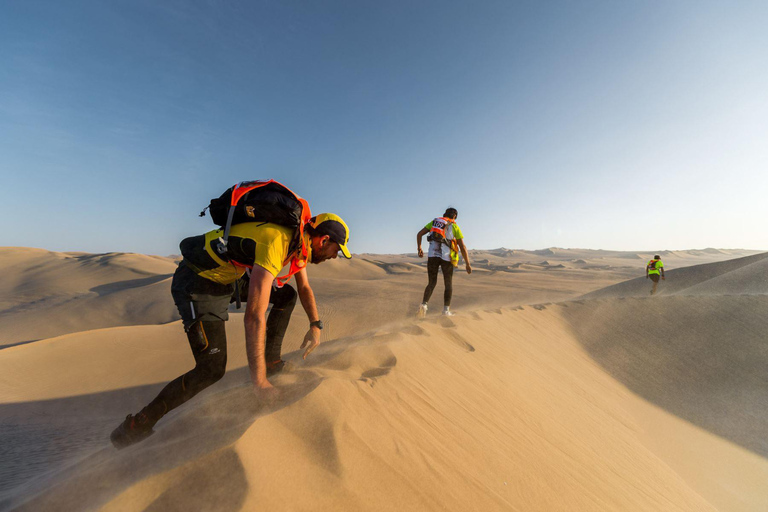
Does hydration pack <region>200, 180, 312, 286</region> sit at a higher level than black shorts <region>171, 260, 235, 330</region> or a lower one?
higher

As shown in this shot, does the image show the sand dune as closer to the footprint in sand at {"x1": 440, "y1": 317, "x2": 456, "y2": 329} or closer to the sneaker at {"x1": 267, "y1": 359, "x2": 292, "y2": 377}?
the footprint in sand at {"x1": 440, "y1": 317, "x2": 456, "y2": 329}

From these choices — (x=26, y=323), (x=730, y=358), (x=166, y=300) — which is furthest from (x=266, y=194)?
(x=26, y=323)

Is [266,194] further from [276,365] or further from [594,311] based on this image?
[594,311]

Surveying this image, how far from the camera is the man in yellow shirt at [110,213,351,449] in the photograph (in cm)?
170

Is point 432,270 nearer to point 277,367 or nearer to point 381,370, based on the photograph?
point 381,370

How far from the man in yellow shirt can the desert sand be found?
0.18 m

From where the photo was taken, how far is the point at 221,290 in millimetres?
2084

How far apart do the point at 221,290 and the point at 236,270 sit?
0.20 meters

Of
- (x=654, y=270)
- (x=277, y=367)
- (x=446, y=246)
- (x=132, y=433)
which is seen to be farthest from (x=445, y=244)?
(x=654, y=270)

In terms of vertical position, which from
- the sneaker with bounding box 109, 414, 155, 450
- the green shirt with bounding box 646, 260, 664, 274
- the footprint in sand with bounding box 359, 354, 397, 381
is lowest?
the sneaker with bounding box 109, 414, 155, 450

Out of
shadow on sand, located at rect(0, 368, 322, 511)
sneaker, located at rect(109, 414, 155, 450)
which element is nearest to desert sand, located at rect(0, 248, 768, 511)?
shadow on sand, located at rect(0, 368, 322, 511)

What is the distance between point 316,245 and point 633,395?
4.92m

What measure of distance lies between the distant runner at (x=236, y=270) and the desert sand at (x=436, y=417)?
20 centimetres

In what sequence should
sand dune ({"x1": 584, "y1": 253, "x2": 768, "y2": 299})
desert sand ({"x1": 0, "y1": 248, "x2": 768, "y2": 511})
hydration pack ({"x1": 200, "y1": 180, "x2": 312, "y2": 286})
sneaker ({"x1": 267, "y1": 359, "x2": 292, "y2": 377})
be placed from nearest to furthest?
desert sand ({"x1": 0, "y1": 248, "x2": 768, "y2": 511})
hydration pack ({"x1": 200, "y1": 180, "x2": 312, "y2": 286})
sneaker ({"x1": 267, "y1": 359, "x2": 292, "y2": 377})
sand dune ({"x1": 584, "y1": 253, "x2": 768, "y2": 299})
